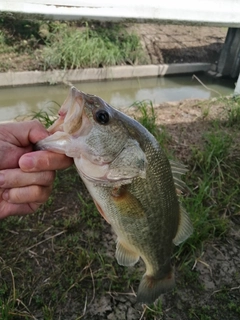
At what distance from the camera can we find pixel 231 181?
3.32 m

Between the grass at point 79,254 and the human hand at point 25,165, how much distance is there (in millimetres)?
880

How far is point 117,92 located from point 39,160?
6.43 meters

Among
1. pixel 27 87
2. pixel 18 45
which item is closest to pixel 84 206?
pixel 27 87

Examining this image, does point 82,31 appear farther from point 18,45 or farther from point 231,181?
point 231,181

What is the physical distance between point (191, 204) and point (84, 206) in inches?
38.0

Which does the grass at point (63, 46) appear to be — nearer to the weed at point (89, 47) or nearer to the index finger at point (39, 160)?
the weed at point (89, 47)

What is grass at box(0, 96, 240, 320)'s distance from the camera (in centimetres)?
225

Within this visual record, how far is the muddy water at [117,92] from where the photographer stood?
21.6 feet

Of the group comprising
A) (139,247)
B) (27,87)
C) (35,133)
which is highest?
(35,133)

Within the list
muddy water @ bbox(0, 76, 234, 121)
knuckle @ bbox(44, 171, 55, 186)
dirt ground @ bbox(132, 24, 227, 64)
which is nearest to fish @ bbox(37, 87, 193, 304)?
knuckle @ bbox(44, 171, 55, 186)

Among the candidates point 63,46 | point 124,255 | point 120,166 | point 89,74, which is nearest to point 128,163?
point 120,166

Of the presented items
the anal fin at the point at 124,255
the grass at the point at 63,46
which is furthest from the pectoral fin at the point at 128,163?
the grass at the point at 63,46

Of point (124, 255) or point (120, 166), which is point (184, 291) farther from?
point (120, 166)

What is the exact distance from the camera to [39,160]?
1517mm
